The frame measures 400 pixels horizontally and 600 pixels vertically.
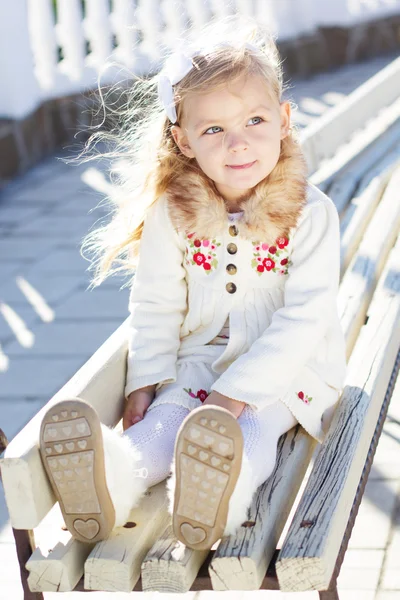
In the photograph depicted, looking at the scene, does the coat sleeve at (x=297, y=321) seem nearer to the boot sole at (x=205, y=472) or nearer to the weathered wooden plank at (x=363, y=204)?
the boot sole at (x=205, y=472)

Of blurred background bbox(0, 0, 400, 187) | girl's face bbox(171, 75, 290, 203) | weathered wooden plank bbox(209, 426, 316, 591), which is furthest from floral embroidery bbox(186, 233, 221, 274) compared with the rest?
blurred background bbox(0, 0, 400, 187)

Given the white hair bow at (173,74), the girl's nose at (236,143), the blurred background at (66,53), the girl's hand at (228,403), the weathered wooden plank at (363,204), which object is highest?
the white hair bow at (173,74)

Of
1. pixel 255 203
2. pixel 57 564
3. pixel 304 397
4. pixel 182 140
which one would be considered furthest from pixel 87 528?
pixel 182 140

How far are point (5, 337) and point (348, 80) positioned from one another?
6.70 meters

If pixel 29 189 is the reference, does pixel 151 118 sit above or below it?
Answer: above

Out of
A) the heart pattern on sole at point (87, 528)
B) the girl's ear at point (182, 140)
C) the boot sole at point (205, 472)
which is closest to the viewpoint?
the boot sole at point (205, 472)

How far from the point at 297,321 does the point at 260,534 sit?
58 cm

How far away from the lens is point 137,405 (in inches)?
93.7

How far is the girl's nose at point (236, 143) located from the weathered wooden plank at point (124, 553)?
0.81 meters

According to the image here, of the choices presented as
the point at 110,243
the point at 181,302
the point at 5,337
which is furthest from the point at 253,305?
the point at 5,337

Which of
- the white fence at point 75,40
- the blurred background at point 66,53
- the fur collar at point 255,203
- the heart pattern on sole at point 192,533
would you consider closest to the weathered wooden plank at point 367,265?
the fur collar at point 255,203

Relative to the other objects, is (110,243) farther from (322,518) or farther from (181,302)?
(322,518)

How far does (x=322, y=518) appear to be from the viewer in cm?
188

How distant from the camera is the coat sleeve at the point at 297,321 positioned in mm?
2205
